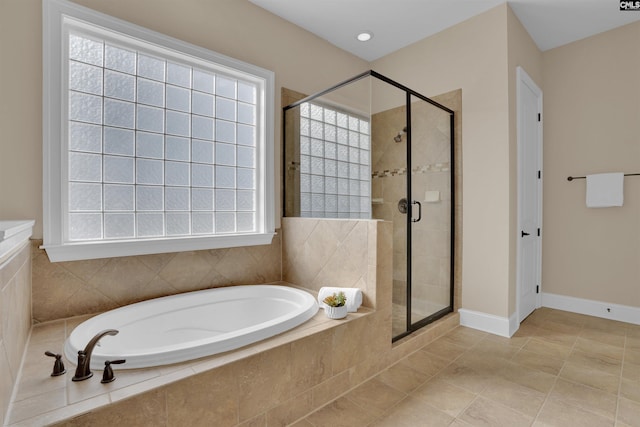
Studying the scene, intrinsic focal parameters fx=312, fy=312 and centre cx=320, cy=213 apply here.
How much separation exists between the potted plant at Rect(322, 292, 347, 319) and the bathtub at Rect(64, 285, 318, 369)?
102 millimetres

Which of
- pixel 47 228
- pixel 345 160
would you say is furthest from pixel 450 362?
pixel 47 228

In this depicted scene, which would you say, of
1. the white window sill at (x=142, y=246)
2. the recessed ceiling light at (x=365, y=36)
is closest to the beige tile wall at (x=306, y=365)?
the white window sill at (x=142, y=246)

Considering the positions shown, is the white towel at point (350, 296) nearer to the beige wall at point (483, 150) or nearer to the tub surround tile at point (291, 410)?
the tub surround tile at point (291, 410)

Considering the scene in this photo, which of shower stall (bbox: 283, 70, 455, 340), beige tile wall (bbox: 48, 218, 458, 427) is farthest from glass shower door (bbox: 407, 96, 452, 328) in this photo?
beige tile wall (bbox: 48, 218, 458, 427)

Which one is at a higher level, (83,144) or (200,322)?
(83,144)

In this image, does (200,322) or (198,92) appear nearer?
(200,322)

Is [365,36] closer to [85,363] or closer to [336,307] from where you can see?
[336,307]

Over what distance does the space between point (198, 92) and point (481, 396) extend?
2.83 m

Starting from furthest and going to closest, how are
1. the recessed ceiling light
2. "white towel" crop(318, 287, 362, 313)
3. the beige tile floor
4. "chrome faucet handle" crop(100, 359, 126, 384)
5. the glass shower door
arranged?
the recessed ceiling light
the glass shower door
"white towel" crop(318, 287, 362, 313)
the beige tile floor
"chrome faucet handle" crop(100, 359, 126, 384)

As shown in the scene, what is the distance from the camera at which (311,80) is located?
3.11m

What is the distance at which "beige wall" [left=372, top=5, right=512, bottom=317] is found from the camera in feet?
8.77

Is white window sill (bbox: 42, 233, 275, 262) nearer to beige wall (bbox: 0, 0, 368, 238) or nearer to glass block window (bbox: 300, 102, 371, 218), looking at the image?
beige wall (bbox: 0, 0, 368, 238)

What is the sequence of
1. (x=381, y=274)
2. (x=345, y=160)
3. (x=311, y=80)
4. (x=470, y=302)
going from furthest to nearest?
1. (x=311, y=80)
2. (x=470, y=302)
3. (x=345, y=160)
4. (x=381, y=274)

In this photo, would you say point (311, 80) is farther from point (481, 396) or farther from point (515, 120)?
point (481, 396)
